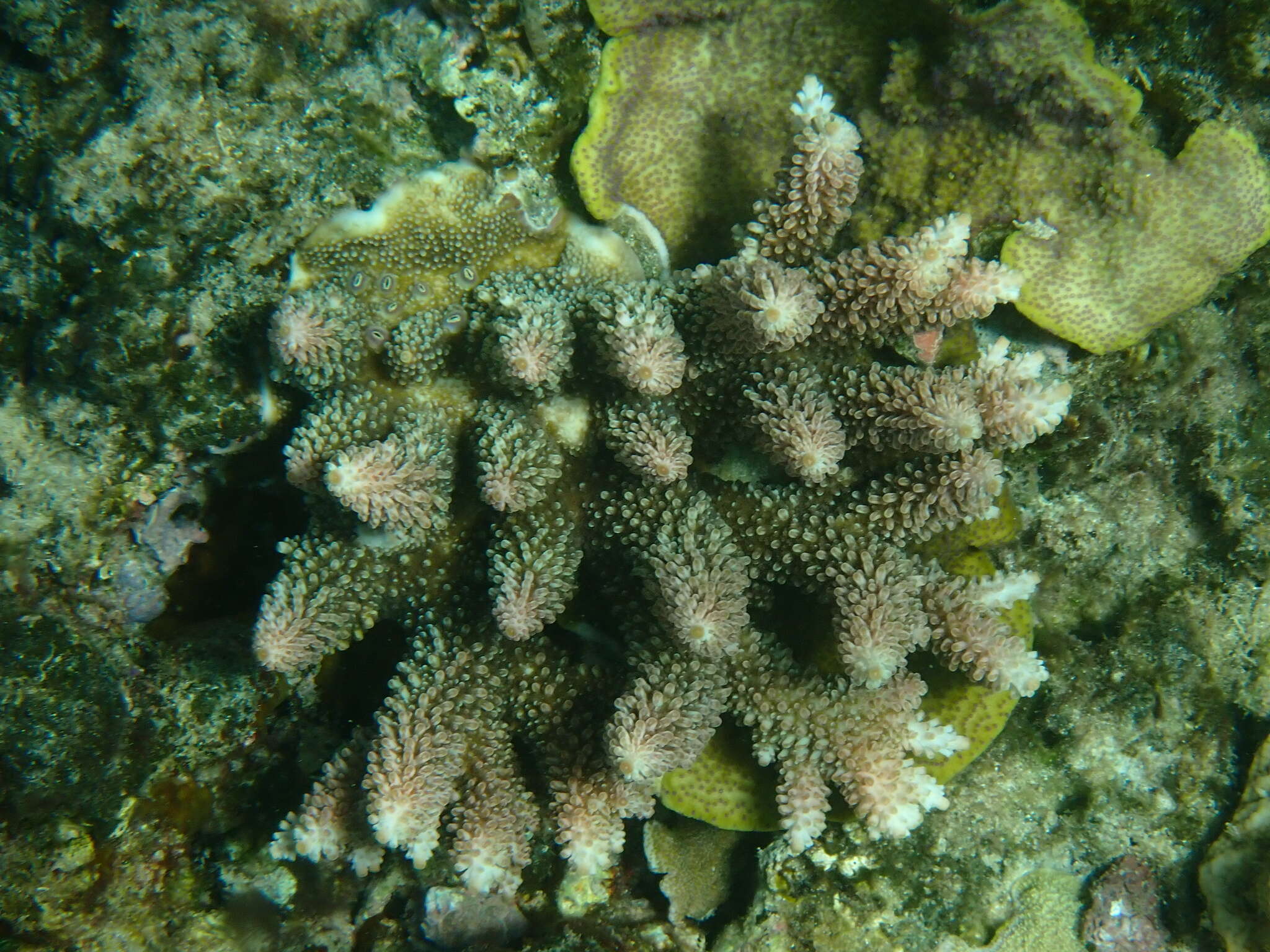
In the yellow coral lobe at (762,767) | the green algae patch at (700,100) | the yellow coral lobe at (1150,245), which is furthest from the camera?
the yellow coral lobe at (762,767)

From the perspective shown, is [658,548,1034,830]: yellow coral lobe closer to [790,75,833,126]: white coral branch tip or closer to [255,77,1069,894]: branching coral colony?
[255,77,1069,894]: branching coral colony

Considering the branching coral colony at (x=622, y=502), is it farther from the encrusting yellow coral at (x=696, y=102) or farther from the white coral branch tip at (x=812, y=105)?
the encrusting yellow coral at (x=696, y=102)

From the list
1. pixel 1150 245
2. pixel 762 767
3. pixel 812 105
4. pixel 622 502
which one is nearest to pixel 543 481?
pixel 622 502

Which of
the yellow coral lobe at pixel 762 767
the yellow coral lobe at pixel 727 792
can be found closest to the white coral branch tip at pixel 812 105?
the yellow coral lobe at pixel 762 767

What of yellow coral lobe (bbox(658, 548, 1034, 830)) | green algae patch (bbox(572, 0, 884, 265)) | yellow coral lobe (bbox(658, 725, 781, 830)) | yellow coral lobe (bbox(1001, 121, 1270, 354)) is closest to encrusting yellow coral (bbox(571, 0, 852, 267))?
green algae patch (bbox(572, 0, 884, 265))

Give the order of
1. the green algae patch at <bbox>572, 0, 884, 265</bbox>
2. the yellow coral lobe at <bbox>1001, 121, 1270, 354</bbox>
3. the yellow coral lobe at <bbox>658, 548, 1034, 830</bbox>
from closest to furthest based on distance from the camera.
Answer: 1. the yellow coral lobe at <bbox>1001, 121, 1270, 354</bbox>
2. the green algae patch at <bbox>572, 0, 884, 265</bbox>
3. the yellow coral lobe at <bbox>658, 548, 1034, 830</bbox>

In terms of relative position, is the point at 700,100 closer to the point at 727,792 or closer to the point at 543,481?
the point at 543,481

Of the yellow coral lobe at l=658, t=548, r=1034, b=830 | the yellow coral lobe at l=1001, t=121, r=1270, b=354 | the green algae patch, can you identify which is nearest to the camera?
the yellow coral lobe at l=1001, t=121, r=1270, b=354
